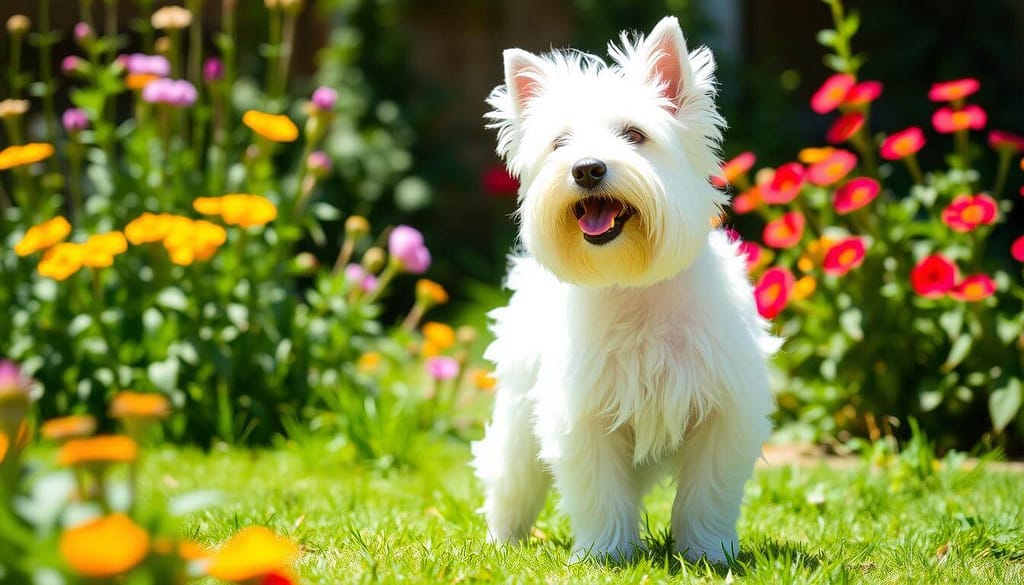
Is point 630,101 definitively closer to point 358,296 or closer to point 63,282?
point 358,296

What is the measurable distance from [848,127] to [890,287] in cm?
71

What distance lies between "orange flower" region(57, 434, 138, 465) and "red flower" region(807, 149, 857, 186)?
382cm

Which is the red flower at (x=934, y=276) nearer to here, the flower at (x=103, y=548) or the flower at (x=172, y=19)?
the flower at (x=172, y=19)

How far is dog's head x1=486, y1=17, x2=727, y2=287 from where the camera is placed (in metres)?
2.95

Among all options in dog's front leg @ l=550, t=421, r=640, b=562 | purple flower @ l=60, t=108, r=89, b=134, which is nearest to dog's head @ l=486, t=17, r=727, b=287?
dog's front leg @ l=550, t=421, r=640, b=562

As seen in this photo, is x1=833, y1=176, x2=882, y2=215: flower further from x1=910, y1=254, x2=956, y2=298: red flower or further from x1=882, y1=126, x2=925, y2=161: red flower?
x1=910, y1=254, x2=956, y2=298: red flower

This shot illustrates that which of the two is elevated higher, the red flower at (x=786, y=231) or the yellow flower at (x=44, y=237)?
the red flower at (x=786, y=231)

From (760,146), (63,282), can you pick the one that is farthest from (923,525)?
(760,146)

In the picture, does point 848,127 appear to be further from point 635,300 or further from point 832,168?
point 635,300

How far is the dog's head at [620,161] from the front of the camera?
2953 millimetres

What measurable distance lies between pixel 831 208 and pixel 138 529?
163 inches

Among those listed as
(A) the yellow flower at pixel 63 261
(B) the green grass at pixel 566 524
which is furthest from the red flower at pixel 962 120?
(A) the yellow flower at pixel 63 261

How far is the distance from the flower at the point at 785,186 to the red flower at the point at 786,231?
0.09 meters

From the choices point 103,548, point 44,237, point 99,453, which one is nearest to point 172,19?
point 44,237
